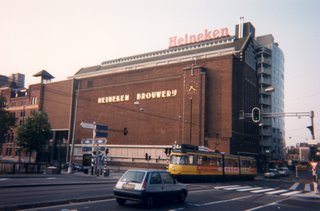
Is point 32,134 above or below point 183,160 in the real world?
above

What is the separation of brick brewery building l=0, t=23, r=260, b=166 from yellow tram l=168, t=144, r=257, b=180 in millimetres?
14142

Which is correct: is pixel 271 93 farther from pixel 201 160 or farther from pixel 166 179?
pixel 166 179

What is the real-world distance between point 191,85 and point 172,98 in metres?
Result: 4.73

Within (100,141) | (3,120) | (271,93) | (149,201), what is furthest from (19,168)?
(271,93)

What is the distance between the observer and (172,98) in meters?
59.8

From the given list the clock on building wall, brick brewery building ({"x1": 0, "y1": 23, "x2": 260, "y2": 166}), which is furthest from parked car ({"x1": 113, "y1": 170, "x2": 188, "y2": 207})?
the clock on building wall

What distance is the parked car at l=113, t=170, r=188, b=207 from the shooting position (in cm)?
1211

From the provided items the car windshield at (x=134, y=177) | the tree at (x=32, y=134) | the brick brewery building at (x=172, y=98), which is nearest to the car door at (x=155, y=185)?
the car windshield at (x=134, y=177)

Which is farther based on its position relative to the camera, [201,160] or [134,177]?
[201,160]

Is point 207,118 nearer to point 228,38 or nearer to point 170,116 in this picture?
point 170,116

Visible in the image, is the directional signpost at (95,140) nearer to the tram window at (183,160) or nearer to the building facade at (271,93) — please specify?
the tram window at (183,160)

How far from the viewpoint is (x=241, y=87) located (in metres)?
59.4

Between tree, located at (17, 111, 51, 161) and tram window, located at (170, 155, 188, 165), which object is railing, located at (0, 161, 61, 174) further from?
tree, located at (17, 111, 51, 161)

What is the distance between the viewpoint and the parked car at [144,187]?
477 inches
